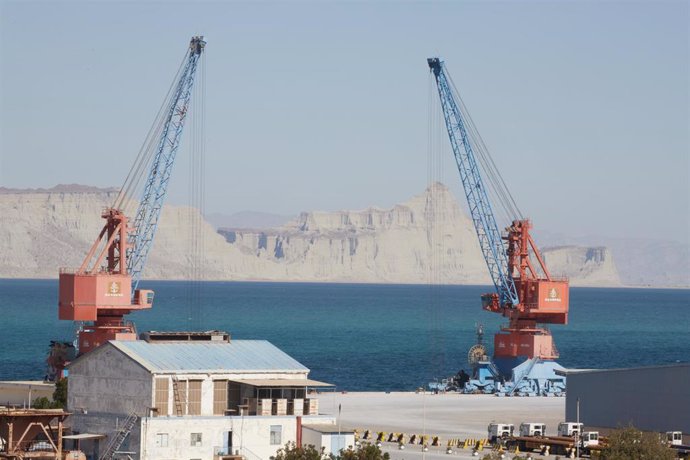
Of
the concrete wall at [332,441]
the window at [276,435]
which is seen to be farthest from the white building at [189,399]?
the concrete wall at [332,441]

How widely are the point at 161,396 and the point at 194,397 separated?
1610 millimetres

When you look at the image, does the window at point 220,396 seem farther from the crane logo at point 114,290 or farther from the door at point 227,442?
the crane logo at point 114,290

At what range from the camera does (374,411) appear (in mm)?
107312

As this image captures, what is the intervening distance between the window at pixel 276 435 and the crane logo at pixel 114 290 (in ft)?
196

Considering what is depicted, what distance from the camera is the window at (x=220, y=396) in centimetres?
7056

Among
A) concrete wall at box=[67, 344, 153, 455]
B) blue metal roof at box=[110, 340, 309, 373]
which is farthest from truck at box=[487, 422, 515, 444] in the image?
concrete wall at box=[67, 344, 153, 455]

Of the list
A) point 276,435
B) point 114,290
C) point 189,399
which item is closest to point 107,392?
point 189,399

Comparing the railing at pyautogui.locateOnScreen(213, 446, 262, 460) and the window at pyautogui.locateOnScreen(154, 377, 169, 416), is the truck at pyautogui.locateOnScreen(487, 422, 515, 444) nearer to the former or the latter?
the railing at pyautogui.locateOnScreen(213, 446, 262, 460)

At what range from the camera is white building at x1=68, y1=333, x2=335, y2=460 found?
224ft

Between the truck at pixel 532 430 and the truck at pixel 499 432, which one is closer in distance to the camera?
the truck at pixel 499 432

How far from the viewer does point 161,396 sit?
6900 centimetres

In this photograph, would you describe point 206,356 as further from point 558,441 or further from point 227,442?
point 558,441

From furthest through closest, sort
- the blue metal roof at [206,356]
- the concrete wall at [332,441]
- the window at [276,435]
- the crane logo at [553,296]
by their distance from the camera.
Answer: the crane logo at [553,296]
the blue metal roof at [206,356]
the window at [276,435]
the concrete wall at [332,441]

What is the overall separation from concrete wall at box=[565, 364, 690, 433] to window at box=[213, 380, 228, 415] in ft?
68.3
